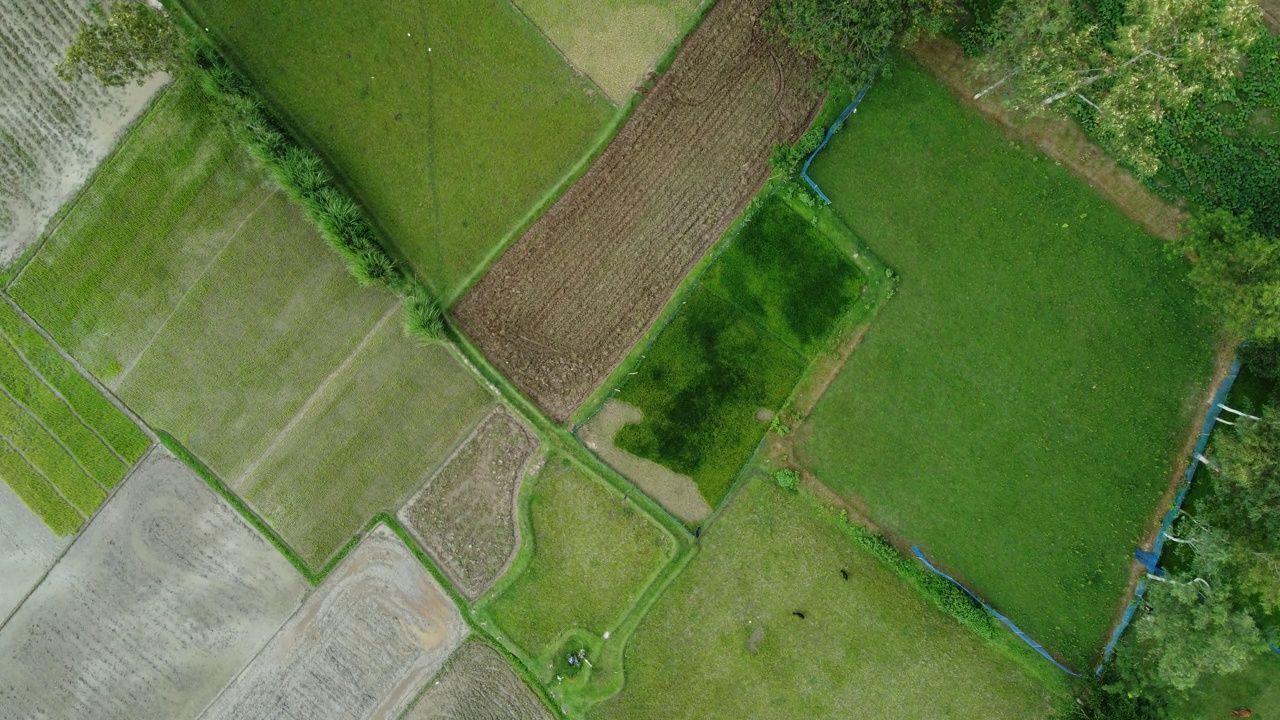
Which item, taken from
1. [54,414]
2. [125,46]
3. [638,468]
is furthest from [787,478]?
[54,414]

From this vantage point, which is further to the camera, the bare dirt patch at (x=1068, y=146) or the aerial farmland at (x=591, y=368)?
the aerial farmland at (x=591, y=368)

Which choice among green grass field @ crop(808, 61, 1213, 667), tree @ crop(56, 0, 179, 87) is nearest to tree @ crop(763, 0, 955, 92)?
green grass field @ crop(808, 61, 1213, 667)

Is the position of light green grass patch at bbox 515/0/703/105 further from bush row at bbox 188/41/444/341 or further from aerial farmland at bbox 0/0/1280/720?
bush row at bbox 188/41/444/341

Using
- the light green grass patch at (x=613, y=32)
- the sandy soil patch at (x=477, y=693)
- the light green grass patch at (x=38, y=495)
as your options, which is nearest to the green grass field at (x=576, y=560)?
the sandy soil patch at (x=477, y=693)

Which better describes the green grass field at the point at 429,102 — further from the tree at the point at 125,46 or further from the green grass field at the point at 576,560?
the green grass field at the point at 576,560

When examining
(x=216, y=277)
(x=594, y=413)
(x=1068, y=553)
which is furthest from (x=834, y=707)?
(x=216, y=277)

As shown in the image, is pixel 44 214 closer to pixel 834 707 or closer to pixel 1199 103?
A: pixel 834 707
